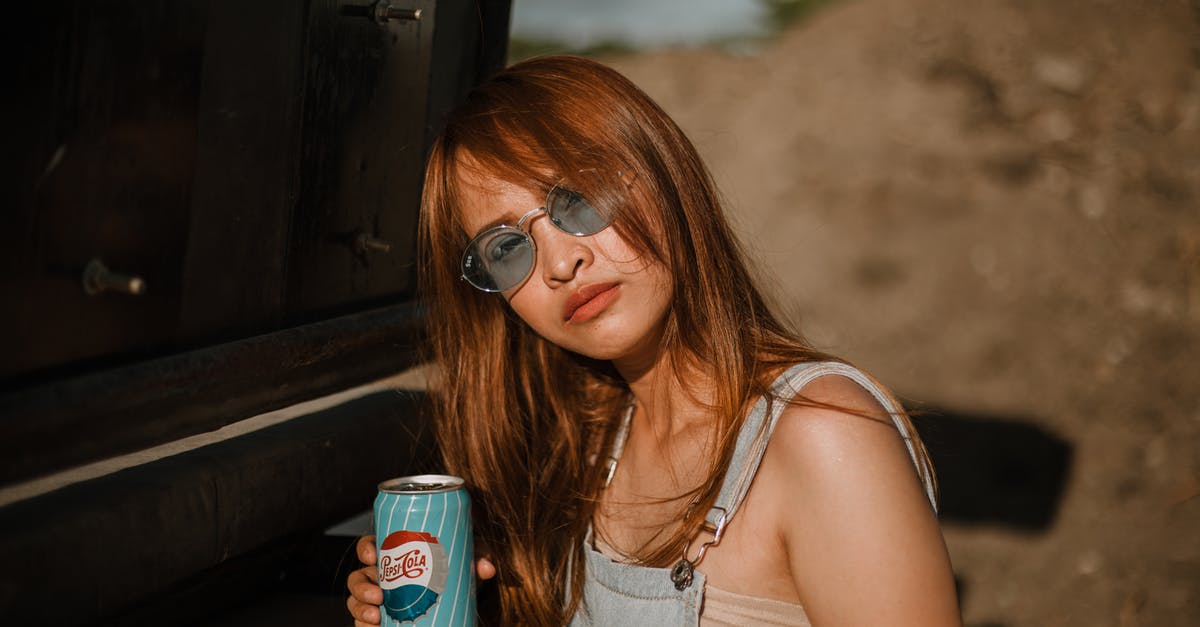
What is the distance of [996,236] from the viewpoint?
23.6 ft

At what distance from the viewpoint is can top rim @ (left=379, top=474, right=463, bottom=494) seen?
1.74 meters

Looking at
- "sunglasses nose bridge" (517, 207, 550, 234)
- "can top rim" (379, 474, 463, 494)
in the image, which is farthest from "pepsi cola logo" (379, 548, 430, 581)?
"sunglasses nose bridge" (517, 207, 550, 234)

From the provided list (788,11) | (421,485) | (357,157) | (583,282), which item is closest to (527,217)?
(583,282)

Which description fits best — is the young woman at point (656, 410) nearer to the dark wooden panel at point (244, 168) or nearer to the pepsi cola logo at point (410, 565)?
the pepsi cola logo at point (410, 565)

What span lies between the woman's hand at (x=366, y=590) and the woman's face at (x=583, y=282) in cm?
54

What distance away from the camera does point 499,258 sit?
2014mm

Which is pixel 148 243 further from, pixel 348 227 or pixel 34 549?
pixel 348 227

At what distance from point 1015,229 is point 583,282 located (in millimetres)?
5939

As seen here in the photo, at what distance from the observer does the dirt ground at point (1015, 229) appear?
552 centimetres

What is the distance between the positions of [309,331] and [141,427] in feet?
1.56

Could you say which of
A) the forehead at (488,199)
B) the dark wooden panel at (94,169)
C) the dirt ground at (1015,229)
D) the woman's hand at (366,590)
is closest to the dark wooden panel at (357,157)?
the forehead at (488,199)

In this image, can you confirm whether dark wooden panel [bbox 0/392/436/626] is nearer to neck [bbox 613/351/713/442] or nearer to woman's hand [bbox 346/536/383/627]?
woman's hand [bbox 346/536/383/627]

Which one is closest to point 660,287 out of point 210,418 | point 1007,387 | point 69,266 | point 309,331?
point 309,331

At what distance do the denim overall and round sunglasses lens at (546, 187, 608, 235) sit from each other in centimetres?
47
